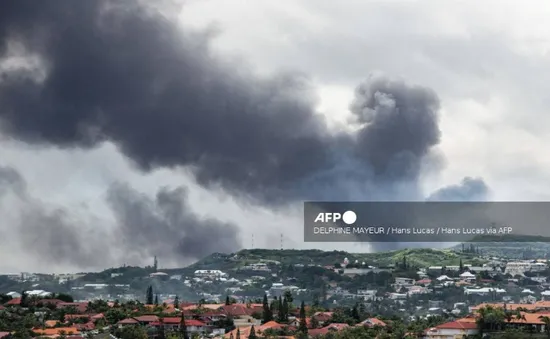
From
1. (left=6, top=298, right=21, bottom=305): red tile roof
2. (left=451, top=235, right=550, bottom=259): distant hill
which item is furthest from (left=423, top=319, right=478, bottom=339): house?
(left=451, top=235, right=550, bottom=259): distant hill

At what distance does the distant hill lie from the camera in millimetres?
148875

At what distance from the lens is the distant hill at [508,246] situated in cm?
14888

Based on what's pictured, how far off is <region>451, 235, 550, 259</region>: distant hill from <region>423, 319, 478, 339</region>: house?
86553 millimetres

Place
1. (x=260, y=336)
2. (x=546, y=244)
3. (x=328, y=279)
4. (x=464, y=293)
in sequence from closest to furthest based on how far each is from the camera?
(x=260, y=336) → (x=464, y=293) → (x=328, y=279) → (x=546, y=244)

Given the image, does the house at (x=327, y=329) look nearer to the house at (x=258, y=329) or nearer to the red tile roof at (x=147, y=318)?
the house at (x=258, y=329)

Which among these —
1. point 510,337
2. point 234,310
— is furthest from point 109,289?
point 510,337

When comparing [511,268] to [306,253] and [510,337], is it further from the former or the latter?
[510,337]

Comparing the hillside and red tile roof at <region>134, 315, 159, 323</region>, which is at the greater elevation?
the hillside

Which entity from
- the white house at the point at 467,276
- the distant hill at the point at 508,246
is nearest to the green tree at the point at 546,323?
the white house at the point at 467,276

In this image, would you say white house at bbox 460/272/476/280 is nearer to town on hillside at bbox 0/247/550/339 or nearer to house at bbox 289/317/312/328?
town on hillside at bbox 0/247/550/339

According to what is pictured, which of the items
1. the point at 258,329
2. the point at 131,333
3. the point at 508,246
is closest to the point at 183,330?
the point at 131,333

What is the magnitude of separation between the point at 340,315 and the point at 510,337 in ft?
62.1

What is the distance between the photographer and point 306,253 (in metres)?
149

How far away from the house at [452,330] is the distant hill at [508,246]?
284ft
